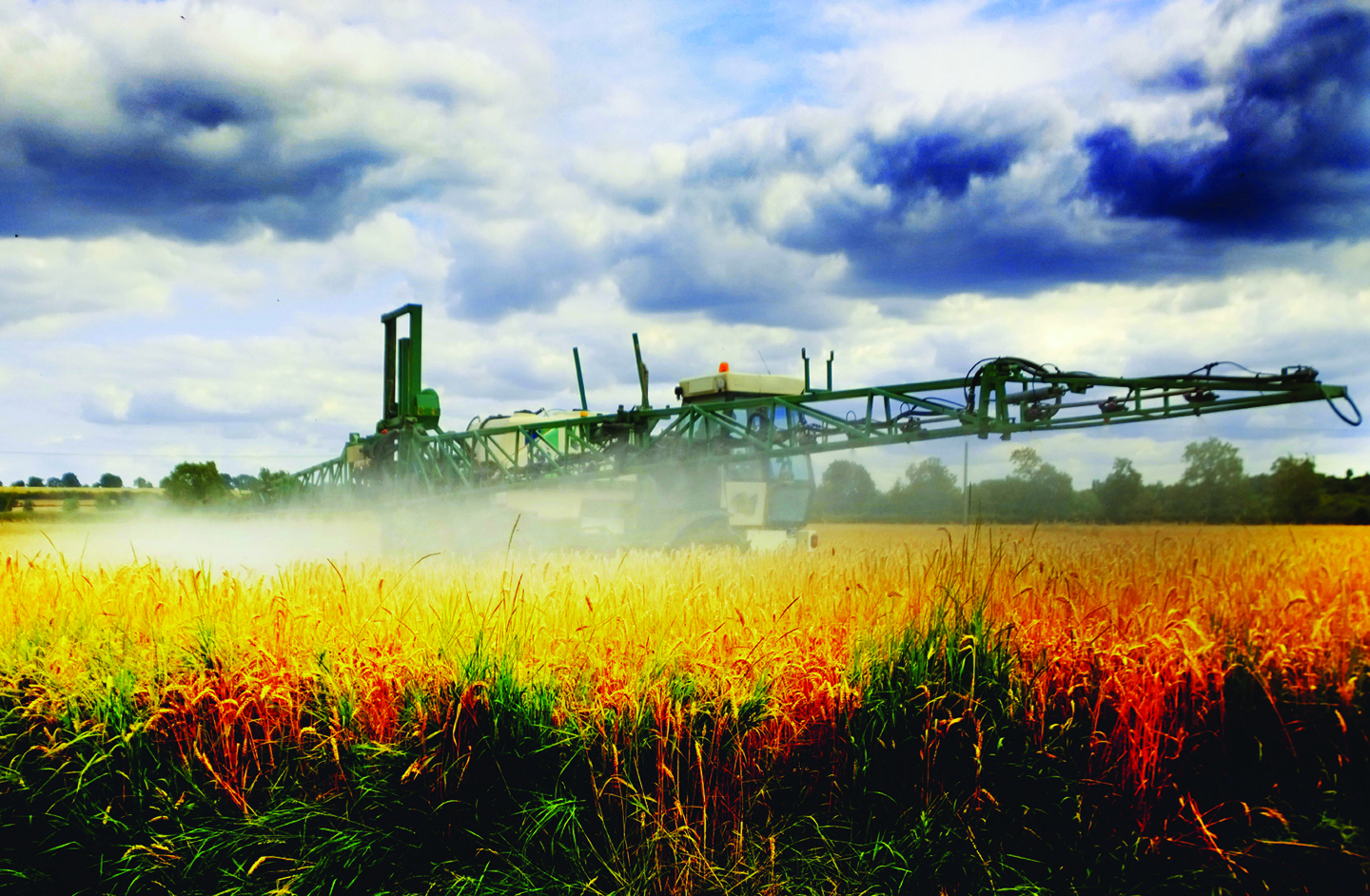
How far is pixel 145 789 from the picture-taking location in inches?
180

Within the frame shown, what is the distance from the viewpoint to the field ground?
13.5ft

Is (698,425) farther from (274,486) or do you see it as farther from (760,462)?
(274,486)

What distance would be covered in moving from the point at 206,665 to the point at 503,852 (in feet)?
7.63

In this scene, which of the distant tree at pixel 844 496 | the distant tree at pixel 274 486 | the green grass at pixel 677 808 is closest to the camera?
the green grass at pixel 677 808

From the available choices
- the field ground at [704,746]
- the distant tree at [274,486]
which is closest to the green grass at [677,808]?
the field ground at [704,746]

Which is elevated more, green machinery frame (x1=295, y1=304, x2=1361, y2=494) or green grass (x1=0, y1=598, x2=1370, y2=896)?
green machinery frame (x1=295, y1=304, x2=1361, y2=494)

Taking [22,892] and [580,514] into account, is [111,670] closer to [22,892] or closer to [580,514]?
[22,892]

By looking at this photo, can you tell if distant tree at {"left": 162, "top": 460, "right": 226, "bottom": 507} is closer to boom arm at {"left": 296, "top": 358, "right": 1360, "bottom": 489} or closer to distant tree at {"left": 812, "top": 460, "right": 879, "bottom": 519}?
boom arm at {"left": 296, "top": 358, "right": 1360, "bottom": 489}

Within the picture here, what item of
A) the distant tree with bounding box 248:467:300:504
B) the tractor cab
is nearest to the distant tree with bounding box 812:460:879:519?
the tractor cab

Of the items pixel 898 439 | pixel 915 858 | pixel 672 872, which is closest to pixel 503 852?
pixel 672 872

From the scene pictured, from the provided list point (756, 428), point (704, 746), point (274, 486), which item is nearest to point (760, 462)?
point (756, 428)

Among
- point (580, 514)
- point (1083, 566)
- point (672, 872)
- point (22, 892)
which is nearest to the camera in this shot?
point (672, 872)

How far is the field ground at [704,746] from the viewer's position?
412 cm

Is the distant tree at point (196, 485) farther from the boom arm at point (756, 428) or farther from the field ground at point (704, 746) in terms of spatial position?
the field ground at point (704, 746)
